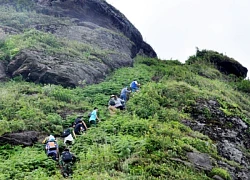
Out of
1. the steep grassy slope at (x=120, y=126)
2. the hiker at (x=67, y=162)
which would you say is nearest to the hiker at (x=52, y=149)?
the steep grassy slope at (x=120, y=126)

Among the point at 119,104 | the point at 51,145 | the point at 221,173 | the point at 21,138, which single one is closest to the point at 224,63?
the point at 119,104

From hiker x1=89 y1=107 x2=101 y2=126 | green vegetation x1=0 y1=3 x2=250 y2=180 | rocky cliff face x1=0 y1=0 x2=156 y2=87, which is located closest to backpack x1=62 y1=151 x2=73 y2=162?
green vegetation x1=0 y1=3 x2=250 y2=180

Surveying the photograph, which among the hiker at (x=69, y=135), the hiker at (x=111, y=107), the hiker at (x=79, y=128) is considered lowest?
the hiker at (x=69, y=135)

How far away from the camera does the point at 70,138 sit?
1916 cm

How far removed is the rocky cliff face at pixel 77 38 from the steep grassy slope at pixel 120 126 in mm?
1484

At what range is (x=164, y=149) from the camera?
17.3 meters

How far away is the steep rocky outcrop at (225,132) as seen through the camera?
18975 millimetres

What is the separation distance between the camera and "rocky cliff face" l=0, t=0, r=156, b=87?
94.8 feet

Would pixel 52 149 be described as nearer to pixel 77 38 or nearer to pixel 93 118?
pixel 93 118

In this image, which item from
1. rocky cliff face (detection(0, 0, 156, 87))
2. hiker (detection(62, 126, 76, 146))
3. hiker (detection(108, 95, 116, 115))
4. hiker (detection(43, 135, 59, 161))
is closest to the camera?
hiker (detection(43, 135, 59, 161))

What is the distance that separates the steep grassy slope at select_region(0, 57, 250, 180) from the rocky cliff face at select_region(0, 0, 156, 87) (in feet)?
4.87

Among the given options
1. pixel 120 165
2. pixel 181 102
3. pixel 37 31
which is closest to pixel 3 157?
pixel 120 165

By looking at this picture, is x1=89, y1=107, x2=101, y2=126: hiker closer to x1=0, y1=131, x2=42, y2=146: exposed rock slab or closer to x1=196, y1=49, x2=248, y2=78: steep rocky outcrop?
x1=0, y1=131, x2=42, y2=146: exposed rock slab

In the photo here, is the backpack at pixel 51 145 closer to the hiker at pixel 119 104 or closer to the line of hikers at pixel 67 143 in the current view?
the line of hikers at pixel 67 143
